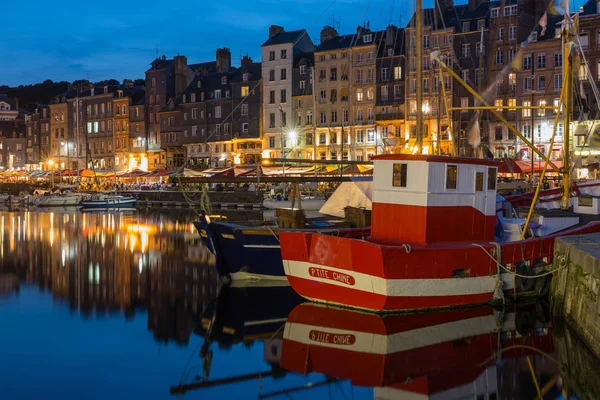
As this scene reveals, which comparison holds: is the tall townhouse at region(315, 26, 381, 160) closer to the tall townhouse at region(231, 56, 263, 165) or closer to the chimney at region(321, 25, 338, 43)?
the chimney at region(321, 25, 338, 43)

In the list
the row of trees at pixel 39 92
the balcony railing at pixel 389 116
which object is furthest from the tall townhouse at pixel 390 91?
the row of trees at pixel 39 92

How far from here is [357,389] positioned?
12.1 meters

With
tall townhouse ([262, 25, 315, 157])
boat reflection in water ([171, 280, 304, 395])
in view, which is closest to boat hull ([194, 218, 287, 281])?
boat reflection in water ([171, 280, 304, 395])

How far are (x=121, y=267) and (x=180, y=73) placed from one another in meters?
69.1

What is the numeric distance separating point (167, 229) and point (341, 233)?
79.3ft

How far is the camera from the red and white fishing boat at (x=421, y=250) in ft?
53.5

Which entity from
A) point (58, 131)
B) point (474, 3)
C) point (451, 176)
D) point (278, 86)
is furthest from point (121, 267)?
point (58, 131)

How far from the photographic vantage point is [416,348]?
14359mm

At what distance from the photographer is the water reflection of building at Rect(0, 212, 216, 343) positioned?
753 inches

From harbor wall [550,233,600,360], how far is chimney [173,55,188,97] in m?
79.2

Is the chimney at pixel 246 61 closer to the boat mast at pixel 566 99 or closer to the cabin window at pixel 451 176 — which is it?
the boat mast at pixel 566 99

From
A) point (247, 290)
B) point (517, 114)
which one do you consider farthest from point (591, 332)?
point (517, 114)

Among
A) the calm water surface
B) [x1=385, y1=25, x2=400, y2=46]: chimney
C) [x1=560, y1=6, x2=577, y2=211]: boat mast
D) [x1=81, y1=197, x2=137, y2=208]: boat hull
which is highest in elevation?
[x1=385, y1=25, x2=400, y2=46]: chimney

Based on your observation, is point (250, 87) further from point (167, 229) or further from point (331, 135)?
point (167, 229)
